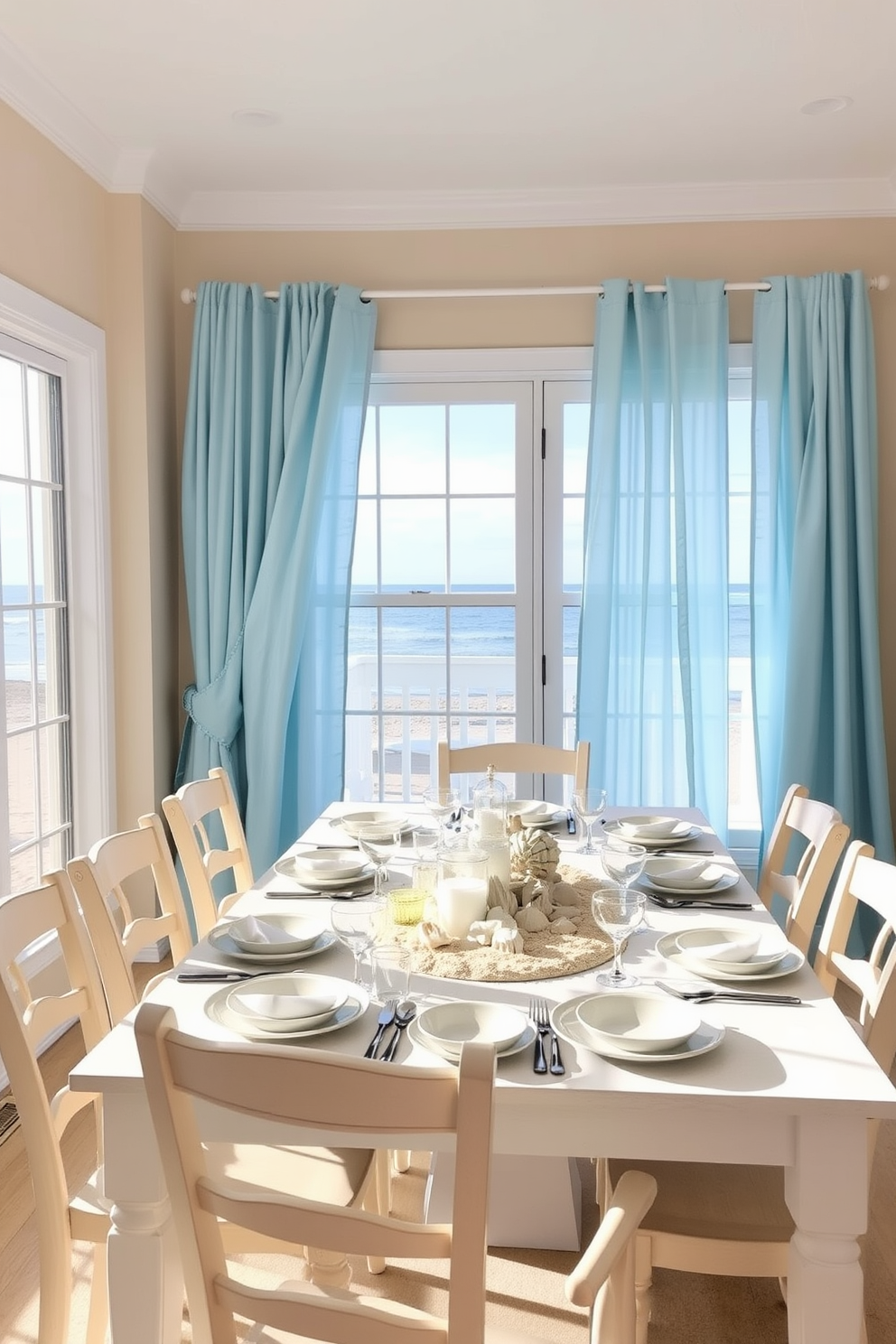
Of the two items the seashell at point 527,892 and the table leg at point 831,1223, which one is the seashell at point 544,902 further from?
the table leg at point 831,1223

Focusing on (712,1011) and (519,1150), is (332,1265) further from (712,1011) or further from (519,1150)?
(712,1011)

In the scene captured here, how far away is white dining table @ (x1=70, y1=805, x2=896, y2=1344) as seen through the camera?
1.33m

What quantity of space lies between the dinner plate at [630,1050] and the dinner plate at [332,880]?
807 mm

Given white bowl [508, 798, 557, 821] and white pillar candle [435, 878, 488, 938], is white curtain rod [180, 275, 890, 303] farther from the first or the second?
white pillar candle [435, 878, 488, 938]

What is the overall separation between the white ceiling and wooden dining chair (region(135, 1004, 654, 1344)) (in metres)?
2.63

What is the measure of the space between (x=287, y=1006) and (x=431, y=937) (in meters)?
0.35

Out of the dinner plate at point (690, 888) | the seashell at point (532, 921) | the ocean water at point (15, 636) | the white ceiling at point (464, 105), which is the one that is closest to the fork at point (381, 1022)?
the seashell at point (532, 921)

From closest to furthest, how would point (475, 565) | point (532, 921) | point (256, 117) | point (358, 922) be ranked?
point (358, 922) → point (532, 921) → point (256, 117) → point (475, 565)

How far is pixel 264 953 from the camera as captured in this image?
71.7 inches

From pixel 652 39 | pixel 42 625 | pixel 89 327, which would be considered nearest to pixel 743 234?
pixel 652 39

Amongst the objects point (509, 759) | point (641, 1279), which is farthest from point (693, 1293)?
point (509, 759)

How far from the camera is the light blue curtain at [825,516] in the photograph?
3916mm

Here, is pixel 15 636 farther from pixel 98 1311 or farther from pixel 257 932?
pixel 98 1311

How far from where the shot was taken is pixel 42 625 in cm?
362
